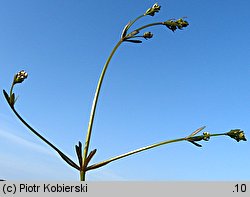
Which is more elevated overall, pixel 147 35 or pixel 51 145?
pixel 147 35

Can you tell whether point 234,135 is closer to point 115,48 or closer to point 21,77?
point 115,48

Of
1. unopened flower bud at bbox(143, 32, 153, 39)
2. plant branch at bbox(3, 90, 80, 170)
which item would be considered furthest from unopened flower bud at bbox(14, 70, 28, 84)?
unopened flower bud at bbox(143, 32, 153, 39)

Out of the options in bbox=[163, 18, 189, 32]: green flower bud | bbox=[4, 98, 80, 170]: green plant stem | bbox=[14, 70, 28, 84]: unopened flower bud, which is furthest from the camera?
bbox=[163, 18, 189, 32]: green flower bud

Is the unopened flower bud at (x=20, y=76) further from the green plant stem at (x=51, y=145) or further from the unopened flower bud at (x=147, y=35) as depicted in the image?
the unopened flower bud at (x=147, y=35)

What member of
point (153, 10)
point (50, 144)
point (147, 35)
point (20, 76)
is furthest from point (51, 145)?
point (153, 10)

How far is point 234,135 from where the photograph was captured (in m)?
1.40

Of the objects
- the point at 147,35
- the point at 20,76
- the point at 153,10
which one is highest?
the point at 153,10

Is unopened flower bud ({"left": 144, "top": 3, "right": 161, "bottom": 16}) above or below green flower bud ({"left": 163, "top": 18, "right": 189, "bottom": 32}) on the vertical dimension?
above

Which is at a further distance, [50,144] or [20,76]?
[20,76]

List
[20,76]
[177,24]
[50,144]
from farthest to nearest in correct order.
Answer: [177,24]
[20,76]
[50,144]

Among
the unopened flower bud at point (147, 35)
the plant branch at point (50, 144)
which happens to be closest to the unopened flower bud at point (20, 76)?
the plant branch at point (50, 144)

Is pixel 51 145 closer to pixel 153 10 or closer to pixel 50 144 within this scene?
pixel 50 144

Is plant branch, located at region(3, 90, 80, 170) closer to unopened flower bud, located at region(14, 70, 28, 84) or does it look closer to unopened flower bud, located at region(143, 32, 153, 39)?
unopened flower bud, located at region(14, 70, 28, 84)

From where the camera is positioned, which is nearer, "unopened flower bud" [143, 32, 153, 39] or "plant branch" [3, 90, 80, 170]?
"plant branch" [3, 90, 80, 170]
